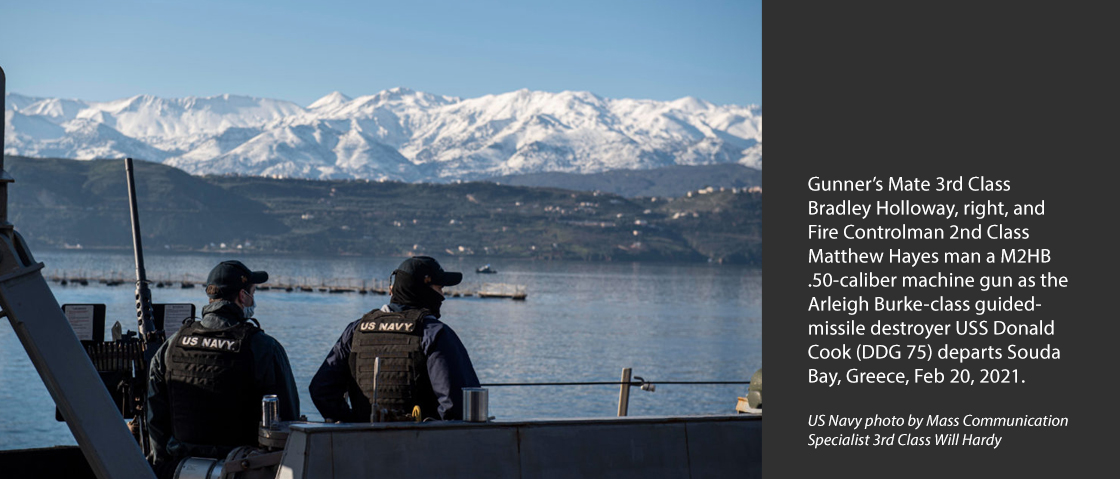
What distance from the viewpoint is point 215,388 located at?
6.18 meters

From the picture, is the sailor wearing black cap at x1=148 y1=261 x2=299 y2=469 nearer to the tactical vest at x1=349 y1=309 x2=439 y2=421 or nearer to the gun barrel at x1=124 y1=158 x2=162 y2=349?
the tactical vest at x1=349 y1=309 x2=439 y2=421

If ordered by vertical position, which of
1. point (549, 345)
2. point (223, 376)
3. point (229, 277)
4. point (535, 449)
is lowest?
point (549, 345)

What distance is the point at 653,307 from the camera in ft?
463

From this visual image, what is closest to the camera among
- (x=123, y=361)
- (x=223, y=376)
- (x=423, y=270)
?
(x=223, y=376)

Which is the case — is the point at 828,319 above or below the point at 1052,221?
below

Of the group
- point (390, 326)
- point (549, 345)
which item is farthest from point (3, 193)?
point (549, 345)

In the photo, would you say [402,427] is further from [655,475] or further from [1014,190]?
[1014,190]

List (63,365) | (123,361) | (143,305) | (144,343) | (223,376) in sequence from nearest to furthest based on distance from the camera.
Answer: (63,365) → (223,376) → (123,361) → (144,343) → (143,305)

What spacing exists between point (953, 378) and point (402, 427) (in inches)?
207

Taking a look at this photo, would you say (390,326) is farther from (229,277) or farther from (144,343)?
(144,343)

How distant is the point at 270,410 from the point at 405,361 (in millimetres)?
904

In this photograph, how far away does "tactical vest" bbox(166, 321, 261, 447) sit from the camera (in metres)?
6.17

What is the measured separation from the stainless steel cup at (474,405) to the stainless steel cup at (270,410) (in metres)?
0.92

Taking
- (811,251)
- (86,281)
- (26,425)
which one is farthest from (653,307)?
(811,251)
